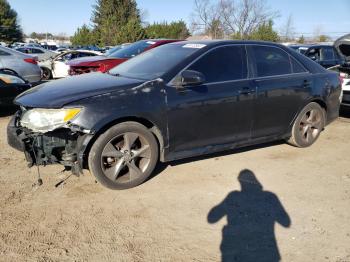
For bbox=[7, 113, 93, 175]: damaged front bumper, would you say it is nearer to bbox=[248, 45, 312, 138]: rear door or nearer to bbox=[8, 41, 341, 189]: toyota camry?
bbox=[8, 41, 341, 189]: toyota camry

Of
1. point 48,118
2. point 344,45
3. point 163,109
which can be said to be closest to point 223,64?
point 163,109

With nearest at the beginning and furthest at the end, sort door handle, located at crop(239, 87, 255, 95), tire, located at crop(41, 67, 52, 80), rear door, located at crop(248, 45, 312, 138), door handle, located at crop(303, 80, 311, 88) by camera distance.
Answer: door handle, located at crop(239, 87, 255, 95), rear door, located at crop(248, 45, 312, 138), door handle, located at crop(303, 80, 311, 88), tire, located at crop(41, 67, 52, 80)

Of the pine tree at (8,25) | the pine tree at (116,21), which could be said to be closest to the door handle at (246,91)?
the pine tree at (116,21)

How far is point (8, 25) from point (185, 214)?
219 feet

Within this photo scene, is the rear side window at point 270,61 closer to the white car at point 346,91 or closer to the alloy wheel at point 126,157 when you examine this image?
the alloy wheel at point 126,157

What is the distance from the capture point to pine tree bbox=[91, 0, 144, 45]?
39281 millimetres

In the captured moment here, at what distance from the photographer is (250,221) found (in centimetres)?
339

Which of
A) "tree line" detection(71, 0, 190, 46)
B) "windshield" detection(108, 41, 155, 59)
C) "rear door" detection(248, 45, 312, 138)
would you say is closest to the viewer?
"rear door" detection(248, 45, 312, 138)

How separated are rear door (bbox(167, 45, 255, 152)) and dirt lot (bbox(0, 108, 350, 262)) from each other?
0.46 m

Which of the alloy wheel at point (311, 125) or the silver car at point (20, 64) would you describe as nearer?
the alloy wheel at point (311, 125)

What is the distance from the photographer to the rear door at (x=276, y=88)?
4.84 m

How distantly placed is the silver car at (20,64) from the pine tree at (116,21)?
29.9m

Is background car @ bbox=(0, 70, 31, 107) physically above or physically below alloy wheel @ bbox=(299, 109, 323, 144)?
above

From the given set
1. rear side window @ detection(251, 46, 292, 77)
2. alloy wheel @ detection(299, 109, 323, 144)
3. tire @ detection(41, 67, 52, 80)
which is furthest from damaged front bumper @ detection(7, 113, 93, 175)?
tire @ detection(41, 67, 52, 80)
